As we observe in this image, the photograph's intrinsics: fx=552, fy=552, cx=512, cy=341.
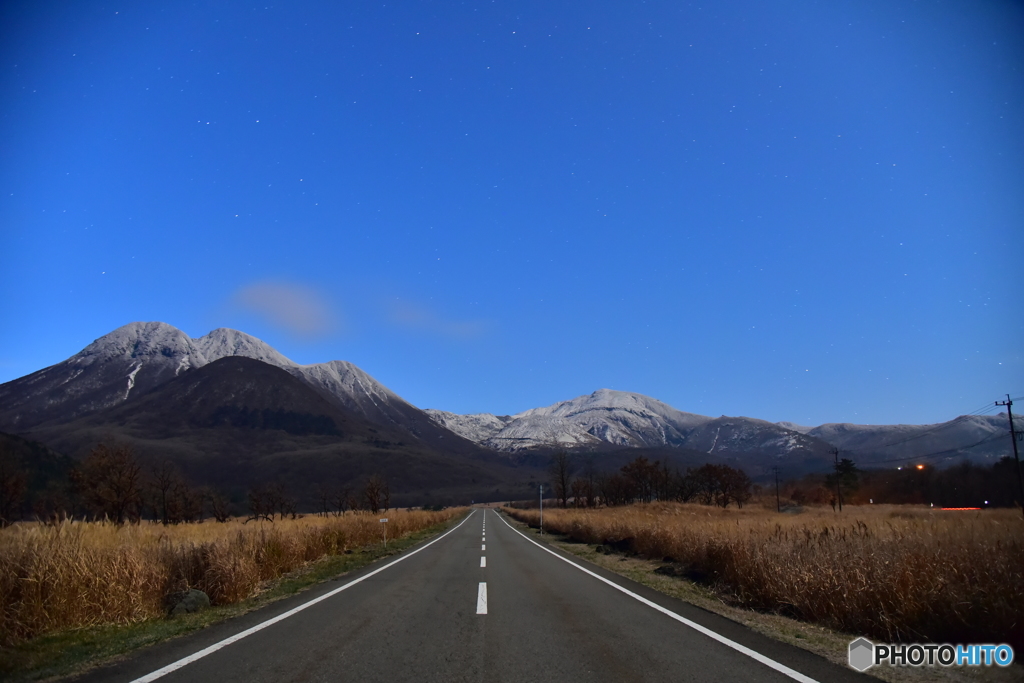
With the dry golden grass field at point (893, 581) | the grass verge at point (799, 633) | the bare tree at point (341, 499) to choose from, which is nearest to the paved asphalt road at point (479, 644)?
the grass verge at point (799, 633)

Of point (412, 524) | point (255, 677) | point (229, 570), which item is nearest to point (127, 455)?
point (412, 524)

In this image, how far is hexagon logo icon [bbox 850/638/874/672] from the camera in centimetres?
676

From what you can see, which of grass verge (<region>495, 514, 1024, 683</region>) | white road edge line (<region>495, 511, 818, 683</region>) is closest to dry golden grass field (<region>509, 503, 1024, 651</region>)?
grass verge (<region>495, 514, 1024, 683</region>)

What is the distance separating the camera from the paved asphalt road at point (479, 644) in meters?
6.34

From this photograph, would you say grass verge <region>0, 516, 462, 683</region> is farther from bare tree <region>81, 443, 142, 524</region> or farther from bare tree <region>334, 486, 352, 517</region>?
bare tree <region>334, 486, 352, 517</region>

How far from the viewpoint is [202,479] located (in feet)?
562

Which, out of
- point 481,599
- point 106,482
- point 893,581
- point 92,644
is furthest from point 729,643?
point 106,482

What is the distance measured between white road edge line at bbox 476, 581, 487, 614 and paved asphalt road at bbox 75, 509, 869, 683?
2 cm

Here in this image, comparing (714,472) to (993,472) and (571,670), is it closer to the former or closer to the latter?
(993,472)

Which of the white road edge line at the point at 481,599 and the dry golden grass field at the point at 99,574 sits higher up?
the dry golden grass field at the point at 99,574

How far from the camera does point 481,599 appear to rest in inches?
461

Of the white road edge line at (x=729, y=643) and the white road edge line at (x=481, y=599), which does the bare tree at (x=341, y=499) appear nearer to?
the white road edge line at (x=481, y=599)

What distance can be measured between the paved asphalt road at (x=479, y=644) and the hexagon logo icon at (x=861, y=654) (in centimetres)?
43

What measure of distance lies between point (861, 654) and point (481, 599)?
698cm
